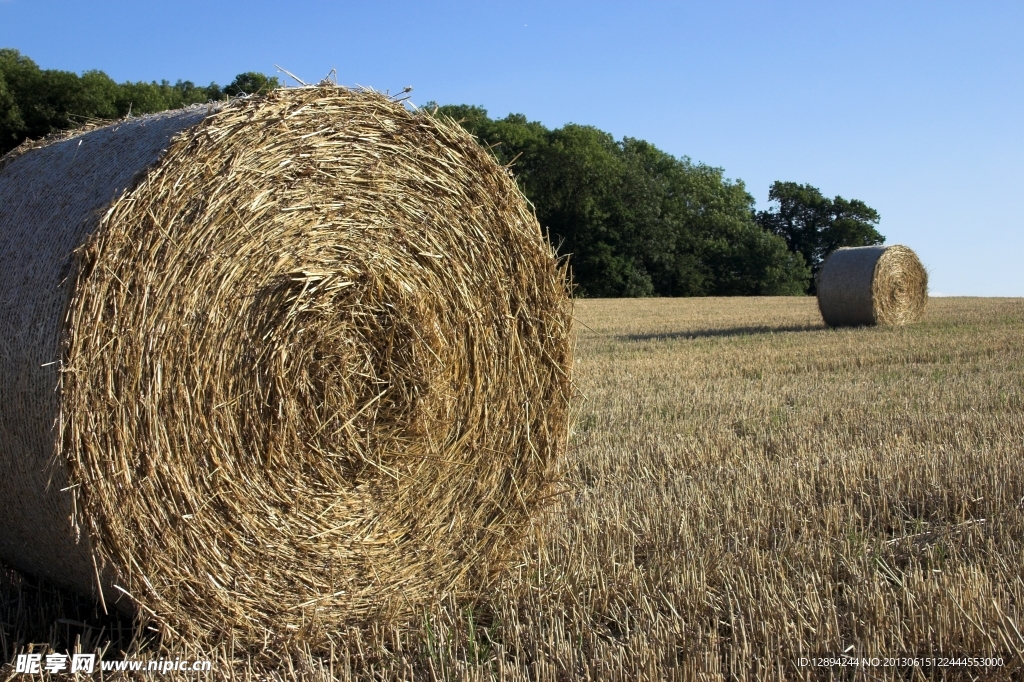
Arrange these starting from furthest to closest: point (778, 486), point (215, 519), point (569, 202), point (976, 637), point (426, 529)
Answer: point (569, 202), point (778, 486), point (426, 529), point (215, 519), point (976, 637)

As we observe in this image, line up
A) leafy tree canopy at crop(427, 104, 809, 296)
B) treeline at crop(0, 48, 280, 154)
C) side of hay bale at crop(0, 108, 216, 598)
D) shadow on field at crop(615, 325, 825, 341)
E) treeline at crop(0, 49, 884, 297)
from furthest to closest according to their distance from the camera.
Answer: leafy tree canopy at crop(427, 104, 809, 296) < treeline at crop(0, 49, 884, 297) < treeline at crop(0, 48, 280, 154) < shadow on field at crop(615, 325, 825, 341) < side of hay bale at crop(0, 108, 216, 598)

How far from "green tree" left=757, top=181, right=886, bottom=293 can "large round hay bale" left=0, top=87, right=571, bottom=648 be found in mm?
51669

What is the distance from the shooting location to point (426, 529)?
4031 millimetres

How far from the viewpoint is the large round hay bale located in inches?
125

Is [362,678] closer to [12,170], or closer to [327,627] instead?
[327,627]

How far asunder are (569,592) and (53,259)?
2.29 meters

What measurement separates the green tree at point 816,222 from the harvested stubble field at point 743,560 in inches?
1922

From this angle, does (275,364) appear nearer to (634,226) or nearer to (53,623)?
(53,623)

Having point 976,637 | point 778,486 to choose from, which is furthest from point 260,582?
point 778,486

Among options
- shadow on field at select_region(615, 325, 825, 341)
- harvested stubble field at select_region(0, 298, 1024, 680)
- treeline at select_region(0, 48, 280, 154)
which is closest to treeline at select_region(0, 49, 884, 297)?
treeline at select_region(0, 48, 280, 154)

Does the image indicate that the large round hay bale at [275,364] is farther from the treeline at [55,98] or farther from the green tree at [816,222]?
the green tree at [816,222]

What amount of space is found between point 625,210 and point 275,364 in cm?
3820

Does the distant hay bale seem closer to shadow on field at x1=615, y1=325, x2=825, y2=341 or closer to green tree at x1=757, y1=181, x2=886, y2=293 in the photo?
shadow on field at x1=615, y1=325, x2=825, y2=341

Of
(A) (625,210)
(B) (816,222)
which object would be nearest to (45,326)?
(A) (625,210)
